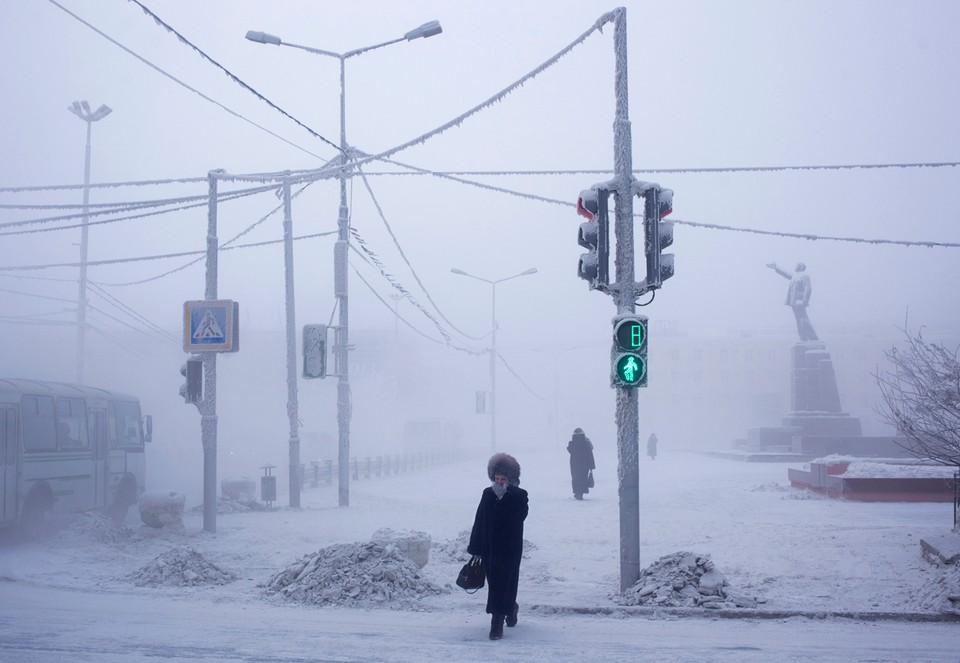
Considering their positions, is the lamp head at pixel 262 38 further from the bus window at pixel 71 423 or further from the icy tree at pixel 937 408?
the icy tree at pixel 937 408

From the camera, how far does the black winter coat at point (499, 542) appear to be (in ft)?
25.9

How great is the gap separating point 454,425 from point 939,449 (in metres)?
56.2

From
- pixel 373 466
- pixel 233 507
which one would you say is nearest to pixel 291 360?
pixel 233 507

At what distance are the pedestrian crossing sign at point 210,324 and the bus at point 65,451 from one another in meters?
3.16

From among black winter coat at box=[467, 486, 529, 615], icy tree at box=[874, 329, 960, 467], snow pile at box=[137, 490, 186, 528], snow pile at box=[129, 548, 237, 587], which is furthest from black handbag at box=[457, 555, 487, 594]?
snow pile at box=[137, 490, 186, 528]

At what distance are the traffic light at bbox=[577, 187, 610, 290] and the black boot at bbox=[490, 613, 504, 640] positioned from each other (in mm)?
3649

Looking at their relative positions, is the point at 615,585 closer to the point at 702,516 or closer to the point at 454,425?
the point at 702,516

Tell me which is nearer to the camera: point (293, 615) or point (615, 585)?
point (293, 615)

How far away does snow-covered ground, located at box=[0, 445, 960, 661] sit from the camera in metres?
9.09

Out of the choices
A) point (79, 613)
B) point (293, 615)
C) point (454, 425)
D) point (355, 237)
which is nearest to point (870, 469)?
point (355, 237)

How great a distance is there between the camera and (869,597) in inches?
393

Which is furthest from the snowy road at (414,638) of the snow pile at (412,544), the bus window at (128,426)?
the bus window at (128,426)

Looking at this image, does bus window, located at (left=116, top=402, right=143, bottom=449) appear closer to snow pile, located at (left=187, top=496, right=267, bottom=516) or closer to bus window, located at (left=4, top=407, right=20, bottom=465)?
snow pile, located at (left=187, top=496, right=267, bottom=516)

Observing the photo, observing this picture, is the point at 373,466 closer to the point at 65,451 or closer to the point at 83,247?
the point at 83,247
